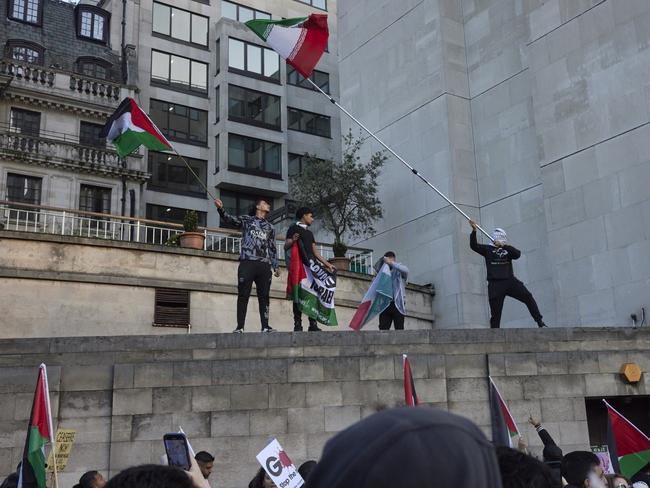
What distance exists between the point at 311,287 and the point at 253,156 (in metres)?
28.5

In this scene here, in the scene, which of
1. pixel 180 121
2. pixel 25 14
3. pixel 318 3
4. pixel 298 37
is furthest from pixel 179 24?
pixel 298 37

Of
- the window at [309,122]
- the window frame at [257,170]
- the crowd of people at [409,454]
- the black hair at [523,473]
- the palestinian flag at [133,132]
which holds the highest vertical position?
the window at [309,122]

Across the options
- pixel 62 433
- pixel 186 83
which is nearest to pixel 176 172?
pixel 186 83

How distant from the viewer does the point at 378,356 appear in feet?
37.7

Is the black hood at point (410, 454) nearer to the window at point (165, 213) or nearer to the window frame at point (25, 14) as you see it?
the window at point (165, 213)

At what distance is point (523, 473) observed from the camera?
2.35 metres

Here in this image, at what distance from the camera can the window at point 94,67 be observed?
38.3 meters

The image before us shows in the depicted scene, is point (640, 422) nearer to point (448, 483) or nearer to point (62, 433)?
point (62, 433)

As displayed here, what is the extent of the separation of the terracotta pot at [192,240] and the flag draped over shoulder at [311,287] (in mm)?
8632

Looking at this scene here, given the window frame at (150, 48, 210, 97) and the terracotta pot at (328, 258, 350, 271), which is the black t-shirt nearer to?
the terracotta pot at (328, 258, 350, 271)

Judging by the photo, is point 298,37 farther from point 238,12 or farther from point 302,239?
point 238,12

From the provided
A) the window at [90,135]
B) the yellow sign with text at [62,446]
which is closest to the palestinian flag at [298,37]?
the yellow sign with text at [62,446]

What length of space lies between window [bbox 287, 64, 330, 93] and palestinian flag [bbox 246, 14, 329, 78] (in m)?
26.1

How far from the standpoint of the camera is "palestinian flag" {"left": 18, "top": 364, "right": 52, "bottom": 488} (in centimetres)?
638
